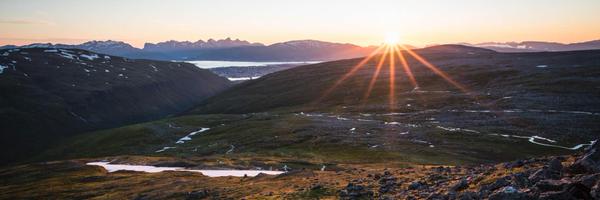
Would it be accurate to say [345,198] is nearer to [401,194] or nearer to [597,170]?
[401,194]

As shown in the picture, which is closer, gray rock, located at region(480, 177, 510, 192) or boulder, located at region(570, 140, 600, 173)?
boulder, located at region(570, 140, 600, 173)

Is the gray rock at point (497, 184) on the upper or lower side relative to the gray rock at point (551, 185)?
lower

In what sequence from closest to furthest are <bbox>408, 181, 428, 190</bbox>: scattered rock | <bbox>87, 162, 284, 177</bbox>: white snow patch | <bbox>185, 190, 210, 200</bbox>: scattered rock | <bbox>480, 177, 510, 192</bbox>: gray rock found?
<bbox>480, 177, 510, 192</bbox>: gray rock < <bbox>408, 181, 428, 190</bbox>: scattered rock < <bbox>185, 190, 210, 200</bbox>: scattered rock < <bbox>87, 162, 284, 177</bbox>: white snow patch

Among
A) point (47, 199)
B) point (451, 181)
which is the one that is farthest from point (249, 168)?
point (451, 181)

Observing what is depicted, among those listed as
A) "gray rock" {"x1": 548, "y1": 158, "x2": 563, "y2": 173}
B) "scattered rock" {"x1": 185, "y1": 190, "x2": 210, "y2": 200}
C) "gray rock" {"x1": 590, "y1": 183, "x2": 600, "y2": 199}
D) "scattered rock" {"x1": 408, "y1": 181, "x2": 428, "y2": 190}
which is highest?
"gray rock" {"x1": 590, "y1": 183, "x2": 600, "y2": 199}

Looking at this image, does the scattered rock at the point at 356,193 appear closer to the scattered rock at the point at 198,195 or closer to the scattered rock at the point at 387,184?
the scattered rock at the point at 387,184

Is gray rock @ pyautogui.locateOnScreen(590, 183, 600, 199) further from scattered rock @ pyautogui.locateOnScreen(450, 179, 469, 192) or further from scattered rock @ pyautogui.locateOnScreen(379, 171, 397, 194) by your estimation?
scattered rock @ pyautogui.locateOnScreen(379, 171, 397, 194)

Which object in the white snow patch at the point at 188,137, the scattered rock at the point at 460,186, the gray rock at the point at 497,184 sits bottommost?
the white snow patch at the point at 188,137

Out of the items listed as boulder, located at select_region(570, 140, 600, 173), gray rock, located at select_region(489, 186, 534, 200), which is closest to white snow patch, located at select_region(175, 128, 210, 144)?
boulder, located at select_region(570, 140, 600, 173)

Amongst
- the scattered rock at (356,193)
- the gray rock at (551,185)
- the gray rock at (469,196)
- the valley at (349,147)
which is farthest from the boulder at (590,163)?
the scattered rock at (356,193)

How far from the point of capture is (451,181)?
3145cm

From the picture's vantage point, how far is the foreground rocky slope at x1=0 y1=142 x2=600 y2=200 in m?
21.9

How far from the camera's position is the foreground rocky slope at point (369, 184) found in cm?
2188

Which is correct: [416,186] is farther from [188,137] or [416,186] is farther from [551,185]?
[188,137]
